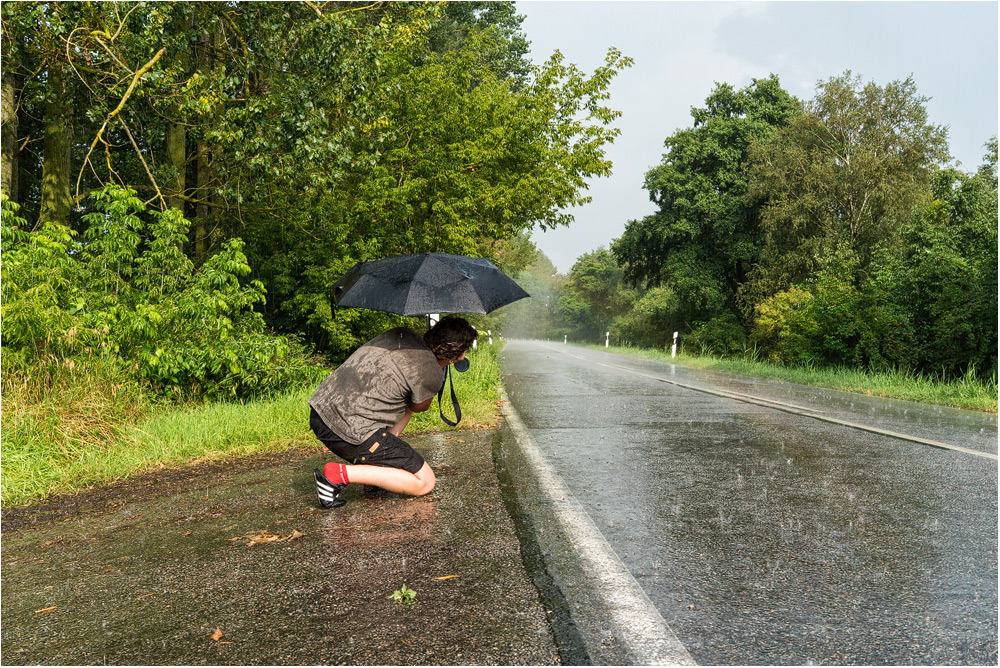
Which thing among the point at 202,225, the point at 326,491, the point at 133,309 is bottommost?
the point at 326,491

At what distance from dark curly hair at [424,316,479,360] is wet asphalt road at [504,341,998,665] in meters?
1.22

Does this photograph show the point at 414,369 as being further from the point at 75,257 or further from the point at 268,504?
the point at 75,257

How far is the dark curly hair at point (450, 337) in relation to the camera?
4.62 meters

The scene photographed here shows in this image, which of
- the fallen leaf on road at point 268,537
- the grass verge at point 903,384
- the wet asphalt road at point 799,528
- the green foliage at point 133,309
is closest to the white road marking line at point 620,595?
the wet asphalt road at point 799,528

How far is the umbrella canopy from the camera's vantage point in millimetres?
4520

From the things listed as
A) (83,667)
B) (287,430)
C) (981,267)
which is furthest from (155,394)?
(981,267)

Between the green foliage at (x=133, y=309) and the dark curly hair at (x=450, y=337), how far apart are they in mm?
4321

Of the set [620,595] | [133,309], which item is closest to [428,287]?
[620,595]

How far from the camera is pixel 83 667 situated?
2439 millimetres

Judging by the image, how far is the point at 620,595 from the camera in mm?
2977

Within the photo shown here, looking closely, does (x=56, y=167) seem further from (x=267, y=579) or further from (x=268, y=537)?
(x=267, y=579)

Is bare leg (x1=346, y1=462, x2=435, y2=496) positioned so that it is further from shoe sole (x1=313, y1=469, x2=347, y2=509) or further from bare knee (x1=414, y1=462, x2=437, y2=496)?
shoe sole (x1=313, y1=469, x2=347, y2=509)

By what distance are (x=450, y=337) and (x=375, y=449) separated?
95 cm

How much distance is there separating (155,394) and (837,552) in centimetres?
750
